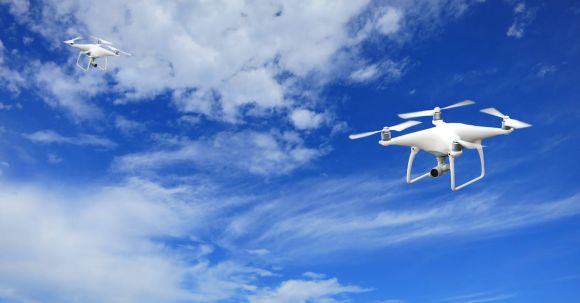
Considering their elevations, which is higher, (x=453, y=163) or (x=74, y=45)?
(x=74, y=45)

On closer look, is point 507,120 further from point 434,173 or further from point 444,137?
point 434,173

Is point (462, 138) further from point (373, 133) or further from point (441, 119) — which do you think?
point (373, 133)

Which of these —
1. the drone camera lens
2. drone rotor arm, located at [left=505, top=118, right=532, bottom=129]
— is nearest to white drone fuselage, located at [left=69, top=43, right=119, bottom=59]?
the drone camera lens

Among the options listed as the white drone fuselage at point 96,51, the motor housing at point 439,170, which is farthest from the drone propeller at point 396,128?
the white drone fuselage at point 96,51

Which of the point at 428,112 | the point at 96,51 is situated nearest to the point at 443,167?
the point at 428,112

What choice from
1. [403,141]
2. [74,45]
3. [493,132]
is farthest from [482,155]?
[74,45]

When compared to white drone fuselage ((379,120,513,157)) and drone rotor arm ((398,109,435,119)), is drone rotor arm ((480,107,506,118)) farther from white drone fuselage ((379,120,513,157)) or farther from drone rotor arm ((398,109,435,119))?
drone rotor arm ((398,109,435,119))

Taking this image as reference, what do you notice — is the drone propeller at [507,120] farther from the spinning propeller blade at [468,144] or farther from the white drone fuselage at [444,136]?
the spinning propeller blade at [468,144]
